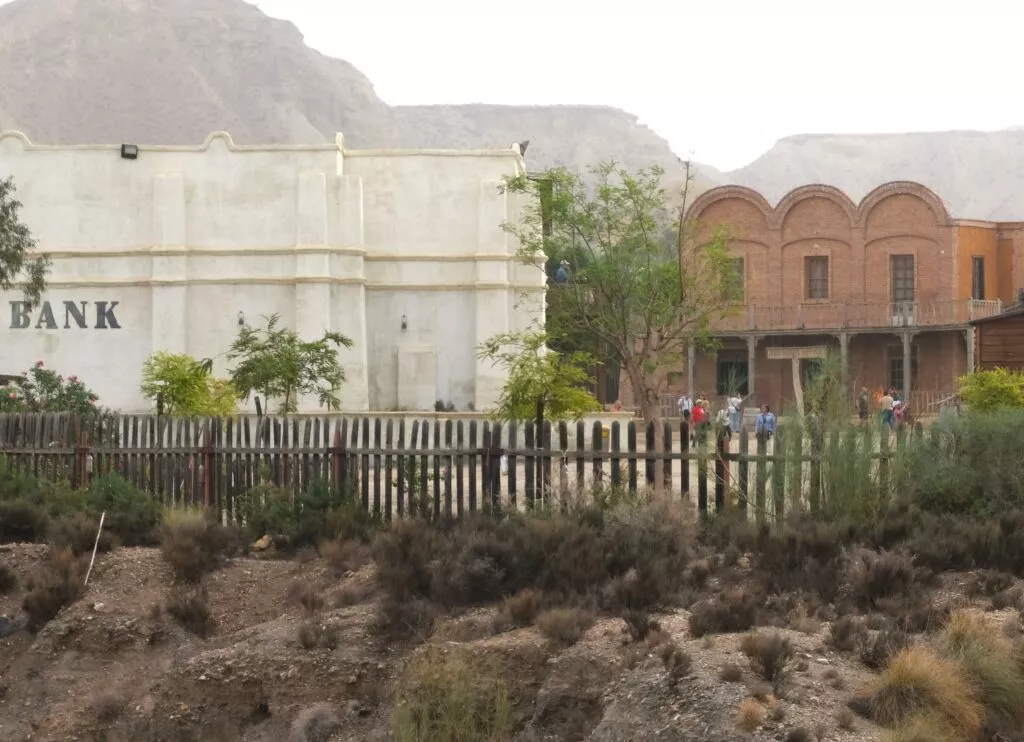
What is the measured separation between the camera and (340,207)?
29.9 m

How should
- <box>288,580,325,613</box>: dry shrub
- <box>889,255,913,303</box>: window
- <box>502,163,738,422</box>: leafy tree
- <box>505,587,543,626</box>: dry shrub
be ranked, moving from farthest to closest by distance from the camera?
<box>889,255,913,303</box>: window < <box>502,163,738,422</box>: leafy tree < <box>288,580,325,613</box>: dry shrub < <box>505,587,543,626</box>: dry shrub

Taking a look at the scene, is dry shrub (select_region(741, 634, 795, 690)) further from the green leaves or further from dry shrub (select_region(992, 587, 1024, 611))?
the green leaves

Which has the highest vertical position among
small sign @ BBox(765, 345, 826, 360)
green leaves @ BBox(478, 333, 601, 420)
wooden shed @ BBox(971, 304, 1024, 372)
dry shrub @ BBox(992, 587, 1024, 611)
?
small sign @ BBox(765, 345, 826, 360)

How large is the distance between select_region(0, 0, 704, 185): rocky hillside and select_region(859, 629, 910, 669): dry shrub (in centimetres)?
10738

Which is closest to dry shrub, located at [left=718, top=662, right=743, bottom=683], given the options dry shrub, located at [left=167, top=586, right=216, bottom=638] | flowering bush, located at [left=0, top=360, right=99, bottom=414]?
dry shrub, located at [left=167, top=586, right=216, bottom=638]

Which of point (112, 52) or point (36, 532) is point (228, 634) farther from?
point (112, 52)

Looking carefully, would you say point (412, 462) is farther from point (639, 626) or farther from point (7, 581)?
point (639, 626)

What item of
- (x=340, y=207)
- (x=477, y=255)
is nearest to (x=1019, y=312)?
(x=477, y=255)

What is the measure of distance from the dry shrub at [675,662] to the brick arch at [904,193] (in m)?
38.3

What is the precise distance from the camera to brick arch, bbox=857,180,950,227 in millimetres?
45125

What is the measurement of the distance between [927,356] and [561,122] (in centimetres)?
10453

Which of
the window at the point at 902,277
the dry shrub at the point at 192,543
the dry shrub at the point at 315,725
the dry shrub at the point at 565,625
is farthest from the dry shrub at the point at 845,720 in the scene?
the window at the point at 902,277

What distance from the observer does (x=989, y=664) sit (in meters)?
8.73

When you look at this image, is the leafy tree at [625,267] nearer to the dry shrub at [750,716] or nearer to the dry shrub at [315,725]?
the dry shrub at [315,725]
